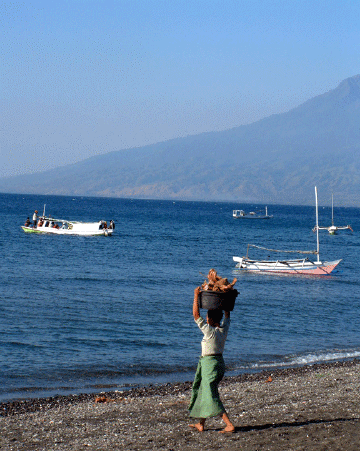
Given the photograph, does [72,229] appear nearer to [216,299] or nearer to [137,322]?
[137,322]

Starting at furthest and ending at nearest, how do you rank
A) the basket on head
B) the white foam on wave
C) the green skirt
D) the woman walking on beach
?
the white foam on wave
the green skirt
the woman walking on beach
the basket on head

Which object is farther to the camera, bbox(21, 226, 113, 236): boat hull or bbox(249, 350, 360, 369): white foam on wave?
bbox(21, 226, 113, 236): boat hull

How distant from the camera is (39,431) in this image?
432 inches

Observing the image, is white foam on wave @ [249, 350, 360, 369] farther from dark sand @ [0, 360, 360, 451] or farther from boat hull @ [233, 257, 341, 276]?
boat hull @ [233, 257, 341, 276]

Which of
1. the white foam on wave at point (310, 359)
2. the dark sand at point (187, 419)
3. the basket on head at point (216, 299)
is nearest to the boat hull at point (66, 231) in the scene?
the white foam on wave at point (310, 359)

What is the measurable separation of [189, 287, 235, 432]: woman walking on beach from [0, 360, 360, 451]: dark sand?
20.1 inches

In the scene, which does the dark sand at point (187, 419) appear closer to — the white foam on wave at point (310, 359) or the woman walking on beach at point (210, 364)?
the woman walking on beach at point (210, 364)

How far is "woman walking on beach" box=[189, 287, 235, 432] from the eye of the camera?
962 centimetres

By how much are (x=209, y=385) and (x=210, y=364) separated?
347 mm

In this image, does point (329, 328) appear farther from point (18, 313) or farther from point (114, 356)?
point (18, 313)

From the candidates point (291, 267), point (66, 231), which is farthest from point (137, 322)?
point (66, 231)

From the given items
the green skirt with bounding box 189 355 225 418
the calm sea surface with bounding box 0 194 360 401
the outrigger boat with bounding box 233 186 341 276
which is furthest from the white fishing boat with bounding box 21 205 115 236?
the green skirt with bounding box 189 355 225 418

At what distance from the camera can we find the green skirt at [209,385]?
9727 mm

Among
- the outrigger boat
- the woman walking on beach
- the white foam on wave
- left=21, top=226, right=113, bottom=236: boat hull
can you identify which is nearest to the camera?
the woman walking on beach
